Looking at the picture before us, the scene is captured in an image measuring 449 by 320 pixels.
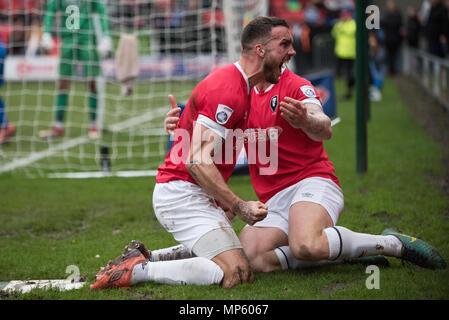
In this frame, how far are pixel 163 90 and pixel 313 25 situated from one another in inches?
327

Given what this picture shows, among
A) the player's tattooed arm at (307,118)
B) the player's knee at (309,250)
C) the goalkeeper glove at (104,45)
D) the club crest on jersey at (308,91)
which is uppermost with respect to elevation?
the goalkeeper glove at (104,45)

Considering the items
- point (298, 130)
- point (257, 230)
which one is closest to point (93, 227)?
point (257, 230)

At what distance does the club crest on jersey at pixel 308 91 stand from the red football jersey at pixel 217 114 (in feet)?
1.46

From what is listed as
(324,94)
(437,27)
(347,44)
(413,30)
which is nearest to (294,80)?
(324,94)

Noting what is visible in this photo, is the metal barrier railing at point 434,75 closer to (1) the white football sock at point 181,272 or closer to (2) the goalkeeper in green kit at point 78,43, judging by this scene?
(2) the goalkeeper in green kit at point 78,43

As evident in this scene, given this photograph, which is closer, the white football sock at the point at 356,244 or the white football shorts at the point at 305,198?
the white football sock at the point at 356,244

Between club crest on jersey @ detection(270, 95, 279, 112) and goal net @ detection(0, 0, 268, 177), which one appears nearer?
club crest on jersey @ detection(270, 95, 279, 112)

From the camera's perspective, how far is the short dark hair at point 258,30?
3811 millimetres

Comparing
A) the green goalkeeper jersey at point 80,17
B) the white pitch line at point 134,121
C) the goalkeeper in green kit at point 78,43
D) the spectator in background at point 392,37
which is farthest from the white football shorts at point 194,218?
the spectator in background at point 392,37

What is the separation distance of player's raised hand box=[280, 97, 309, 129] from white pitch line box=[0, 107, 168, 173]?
5.19 metres

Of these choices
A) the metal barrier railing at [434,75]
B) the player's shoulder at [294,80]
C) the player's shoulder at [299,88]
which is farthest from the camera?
the metal barrier railing at [434,75]

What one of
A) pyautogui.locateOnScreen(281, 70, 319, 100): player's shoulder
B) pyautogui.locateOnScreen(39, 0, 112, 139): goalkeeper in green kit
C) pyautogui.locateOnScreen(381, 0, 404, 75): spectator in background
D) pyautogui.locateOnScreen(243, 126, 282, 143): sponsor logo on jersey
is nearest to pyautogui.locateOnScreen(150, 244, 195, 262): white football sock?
pyautogui.locateOnScreen(243, 126, 282, 143): sponsor logo on jersey

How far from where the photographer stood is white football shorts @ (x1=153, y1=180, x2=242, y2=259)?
3756 mm

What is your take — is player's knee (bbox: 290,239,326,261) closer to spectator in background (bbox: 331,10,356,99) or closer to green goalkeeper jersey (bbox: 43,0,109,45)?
green goalkeeper jersey (bbox: 43,0,109,45)
